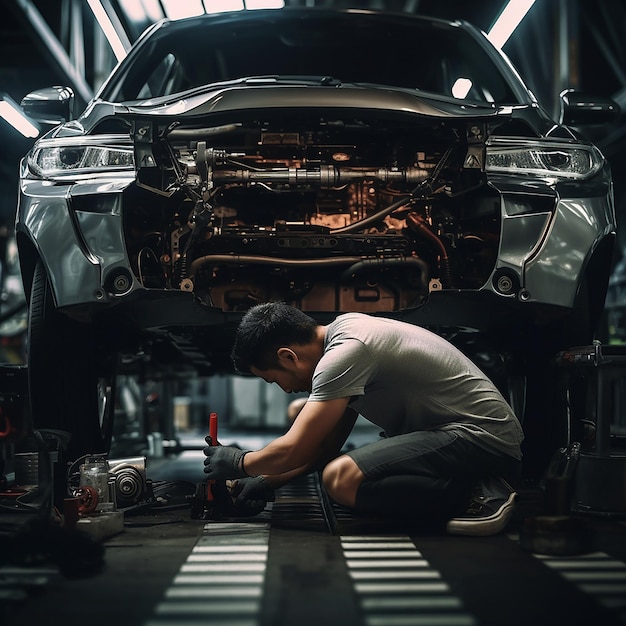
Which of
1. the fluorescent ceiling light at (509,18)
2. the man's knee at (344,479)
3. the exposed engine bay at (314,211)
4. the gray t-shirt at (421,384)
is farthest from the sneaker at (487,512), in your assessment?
the fluorescent ceiling light at (509,18)

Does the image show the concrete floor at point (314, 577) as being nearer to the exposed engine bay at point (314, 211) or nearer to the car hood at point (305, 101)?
the exposed engine bay at point (314, 211)

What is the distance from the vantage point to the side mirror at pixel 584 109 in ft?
12.8

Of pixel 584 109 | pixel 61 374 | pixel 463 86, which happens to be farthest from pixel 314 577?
pixel 463 86

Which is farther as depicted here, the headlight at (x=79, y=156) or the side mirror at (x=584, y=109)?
the side mirror at (x=584, y=109)

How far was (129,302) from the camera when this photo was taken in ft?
10.7

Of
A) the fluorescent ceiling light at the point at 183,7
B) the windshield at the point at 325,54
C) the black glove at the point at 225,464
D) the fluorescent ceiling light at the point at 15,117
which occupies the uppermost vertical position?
the fluorescent ceiling light at the point at 183,7

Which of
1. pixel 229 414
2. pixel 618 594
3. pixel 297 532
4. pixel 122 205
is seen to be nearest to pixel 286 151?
pixel 122 205

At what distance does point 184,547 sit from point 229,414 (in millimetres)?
8582

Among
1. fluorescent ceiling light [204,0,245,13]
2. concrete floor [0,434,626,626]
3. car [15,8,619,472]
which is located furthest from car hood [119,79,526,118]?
fluorescent ceiling light [204,0,245,13]

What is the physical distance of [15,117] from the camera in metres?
7.88

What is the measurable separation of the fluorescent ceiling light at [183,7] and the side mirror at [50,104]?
318 centimetres

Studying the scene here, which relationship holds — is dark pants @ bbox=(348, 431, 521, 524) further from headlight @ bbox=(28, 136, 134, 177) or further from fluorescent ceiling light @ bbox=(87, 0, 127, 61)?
fluorescent ceiling light @ bbox=(87, 0, 127, 61)

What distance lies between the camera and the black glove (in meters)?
2.88

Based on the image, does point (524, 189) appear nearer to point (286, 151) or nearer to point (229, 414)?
point (286, 151)
